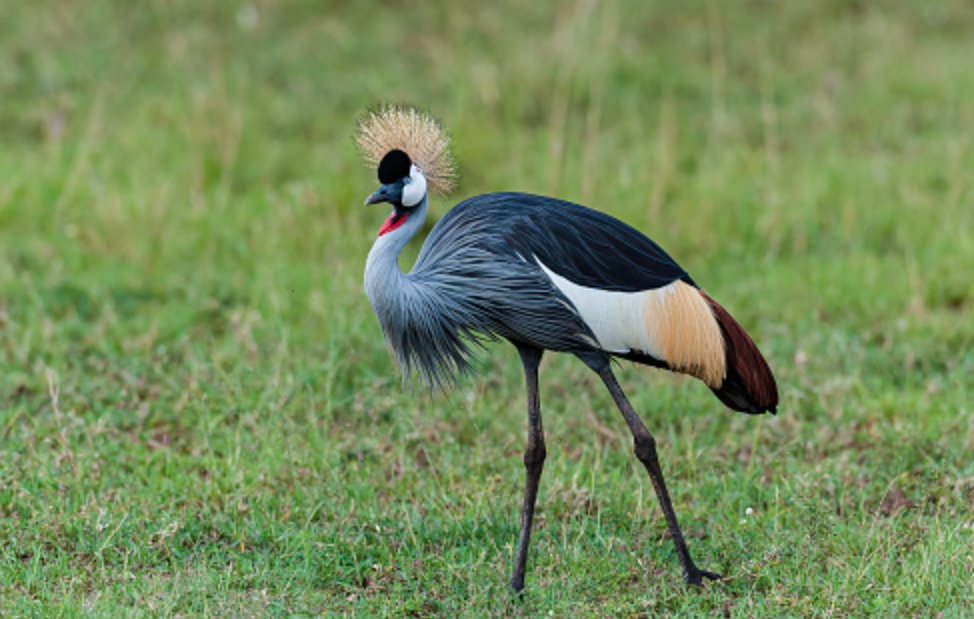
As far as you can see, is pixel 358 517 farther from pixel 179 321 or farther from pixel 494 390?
pixel 179 321

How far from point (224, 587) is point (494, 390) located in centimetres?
193

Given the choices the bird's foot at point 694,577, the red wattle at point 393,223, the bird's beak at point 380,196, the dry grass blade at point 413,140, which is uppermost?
the dry grass blade at point 413,140

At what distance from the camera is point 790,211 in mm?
7168

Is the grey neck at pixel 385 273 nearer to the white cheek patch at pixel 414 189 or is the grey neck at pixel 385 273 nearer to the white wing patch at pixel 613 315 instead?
the white cheek patch at pixel 414 189

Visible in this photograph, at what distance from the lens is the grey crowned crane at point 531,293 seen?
12.4 feet

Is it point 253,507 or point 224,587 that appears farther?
point 253,507

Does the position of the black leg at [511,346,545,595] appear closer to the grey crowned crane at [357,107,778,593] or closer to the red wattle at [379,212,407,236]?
the grey crowned crane at [357,107,778,593]

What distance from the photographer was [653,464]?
12.9 ft

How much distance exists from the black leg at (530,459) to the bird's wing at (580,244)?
31 centimetres

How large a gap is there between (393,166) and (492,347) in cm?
246

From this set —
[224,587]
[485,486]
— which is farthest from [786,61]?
[224,587]

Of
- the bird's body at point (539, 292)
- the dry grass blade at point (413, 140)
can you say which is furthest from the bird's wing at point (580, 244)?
the dry grass blade at point (413, 140)

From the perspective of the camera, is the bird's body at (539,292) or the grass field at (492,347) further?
the grass field at (492,347)

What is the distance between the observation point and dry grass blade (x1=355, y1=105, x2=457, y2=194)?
3877 mm
